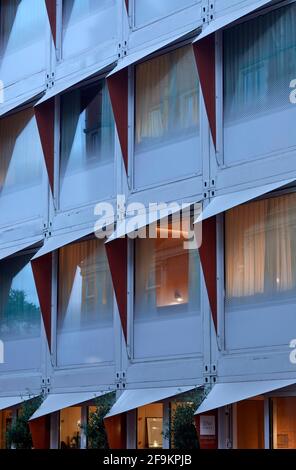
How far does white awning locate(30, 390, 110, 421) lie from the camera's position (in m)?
22.4

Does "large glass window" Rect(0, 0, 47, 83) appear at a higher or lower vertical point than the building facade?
higher

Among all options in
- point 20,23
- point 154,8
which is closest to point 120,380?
point 154,8

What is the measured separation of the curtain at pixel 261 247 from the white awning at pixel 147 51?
3587 mm

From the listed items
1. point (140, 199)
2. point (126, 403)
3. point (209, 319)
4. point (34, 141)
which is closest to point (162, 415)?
point (126, 403)

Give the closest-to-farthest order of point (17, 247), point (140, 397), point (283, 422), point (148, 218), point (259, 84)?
point (283, 422)
point (259, 84)
point (140, 397)
point (148, 218)
point (17, 247)

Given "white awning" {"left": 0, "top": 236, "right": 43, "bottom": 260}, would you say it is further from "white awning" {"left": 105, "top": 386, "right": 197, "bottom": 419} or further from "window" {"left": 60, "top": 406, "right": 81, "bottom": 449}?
"white awning" {"left": 105, "top": 386, "right": 197, "bottom": 419}

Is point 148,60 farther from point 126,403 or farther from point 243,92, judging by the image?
point 126,403

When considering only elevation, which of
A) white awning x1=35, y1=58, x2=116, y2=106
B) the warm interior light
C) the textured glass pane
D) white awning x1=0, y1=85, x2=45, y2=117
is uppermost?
the textured glass pane

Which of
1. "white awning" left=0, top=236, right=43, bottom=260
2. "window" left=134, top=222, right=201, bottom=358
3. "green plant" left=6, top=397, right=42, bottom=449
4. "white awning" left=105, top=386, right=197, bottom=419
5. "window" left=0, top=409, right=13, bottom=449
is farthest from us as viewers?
"window" left=0, top=409, right=13, bottom=449

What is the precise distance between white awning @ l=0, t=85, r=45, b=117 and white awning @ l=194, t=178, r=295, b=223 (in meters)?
6.83

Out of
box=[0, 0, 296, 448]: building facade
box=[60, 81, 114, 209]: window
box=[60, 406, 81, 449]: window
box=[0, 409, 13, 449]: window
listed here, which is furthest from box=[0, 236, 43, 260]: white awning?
box=[60, 406, 81, 449]: window

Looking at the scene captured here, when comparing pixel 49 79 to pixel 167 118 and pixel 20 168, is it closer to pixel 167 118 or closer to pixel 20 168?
pixel 20 168

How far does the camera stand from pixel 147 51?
2198 centimetres

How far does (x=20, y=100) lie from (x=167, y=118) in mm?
5376
